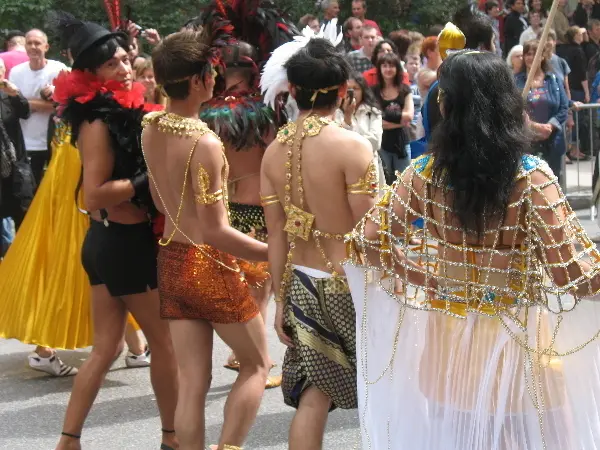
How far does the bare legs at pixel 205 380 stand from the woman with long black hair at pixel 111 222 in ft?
1.81

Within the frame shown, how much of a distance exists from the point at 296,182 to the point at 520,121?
1047 millimetres

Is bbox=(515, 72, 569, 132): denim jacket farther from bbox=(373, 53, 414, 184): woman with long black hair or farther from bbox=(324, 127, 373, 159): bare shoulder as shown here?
bbox=(324, 127, 373, 159): bare shoulder

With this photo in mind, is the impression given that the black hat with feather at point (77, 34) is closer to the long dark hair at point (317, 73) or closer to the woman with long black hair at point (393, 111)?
the long dark hair at point (317, 73)

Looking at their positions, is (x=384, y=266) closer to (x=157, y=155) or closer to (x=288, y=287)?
(x=288, y=287)

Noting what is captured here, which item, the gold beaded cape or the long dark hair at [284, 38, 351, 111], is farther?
the long dark hair at [284, 38, 351, 111]

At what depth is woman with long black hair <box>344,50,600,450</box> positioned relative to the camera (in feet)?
10.0

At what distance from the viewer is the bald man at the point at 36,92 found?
30.0 ft

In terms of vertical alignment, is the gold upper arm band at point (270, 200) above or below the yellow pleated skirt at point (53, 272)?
above

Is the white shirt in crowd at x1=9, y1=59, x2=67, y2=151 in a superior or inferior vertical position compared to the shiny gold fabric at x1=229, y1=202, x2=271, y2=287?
superior

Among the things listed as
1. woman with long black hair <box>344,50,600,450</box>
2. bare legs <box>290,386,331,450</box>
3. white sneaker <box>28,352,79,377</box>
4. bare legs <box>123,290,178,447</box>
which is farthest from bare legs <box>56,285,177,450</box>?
white sneaker <box>28,352,79,377</box>

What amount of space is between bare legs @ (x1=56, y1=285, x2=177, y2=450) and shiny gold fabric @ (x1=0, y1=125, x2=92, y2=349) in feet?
4.36

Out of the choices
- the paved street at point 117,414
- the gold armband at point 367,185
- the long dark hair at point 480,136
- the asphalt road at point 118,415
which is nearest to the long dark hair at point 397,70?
the paved street at point 117,414

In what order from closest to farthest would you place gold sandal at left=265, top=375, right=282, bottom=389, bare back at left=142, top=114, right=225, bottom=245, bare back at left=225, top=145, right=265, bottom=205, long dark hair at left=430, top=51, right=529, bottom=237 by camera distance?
long dark hair at left=430, top=51, right=529, bottom=237
bare back at left=142, top=114, right=225, bottom=245
bare back at left=225, top=145, right=265, bottom=205
gold sandal at left=265, top=375, right=282, bottom=389

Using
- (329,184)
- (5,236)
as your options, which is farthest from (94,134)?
(5,236)
